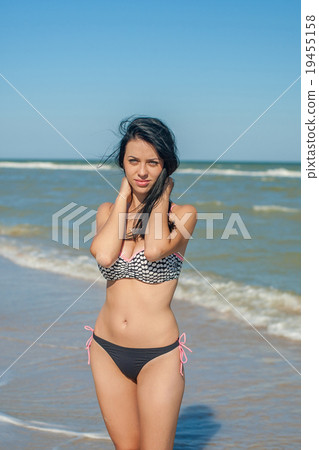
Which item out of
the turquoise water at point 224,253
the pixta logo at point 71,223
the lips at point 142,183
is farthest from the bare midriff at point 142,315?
the pixta logo at point 71,223

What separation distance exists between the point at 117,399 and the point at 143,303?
1.63ft

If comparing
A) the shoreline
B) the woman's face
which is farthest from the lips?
the shoreline

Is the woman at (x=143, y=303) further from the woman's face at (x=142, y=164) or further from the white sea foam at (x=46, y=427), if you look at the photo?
the white sea foam at (x=46, y=427)

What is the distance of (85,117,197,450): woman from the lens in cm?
262

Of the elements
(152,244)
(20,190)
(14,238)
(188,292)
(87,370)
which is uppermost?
(152,244)

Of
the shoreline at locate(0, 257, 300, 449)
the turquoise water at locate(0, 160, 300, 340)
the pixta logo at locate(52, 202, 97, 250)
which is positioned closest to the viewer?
the shoreline at locate(0, 257, 300, 449)

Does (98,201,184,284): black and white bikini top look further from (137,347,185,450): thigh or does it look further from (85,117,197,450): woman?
(137,347,185,450): thigh

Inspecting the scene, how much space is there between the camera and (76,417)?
160 inches

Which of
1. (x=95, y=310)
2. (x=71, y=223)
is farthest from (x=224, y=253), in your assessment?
(x=71, y=223)

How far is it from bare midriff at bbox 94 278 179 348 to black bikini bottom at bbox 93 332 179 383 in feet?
0.07

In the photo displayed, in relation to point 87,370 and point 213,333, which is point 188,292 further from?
point 87,370

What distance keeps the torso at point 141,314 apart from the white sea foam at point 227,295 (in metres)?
3.52
